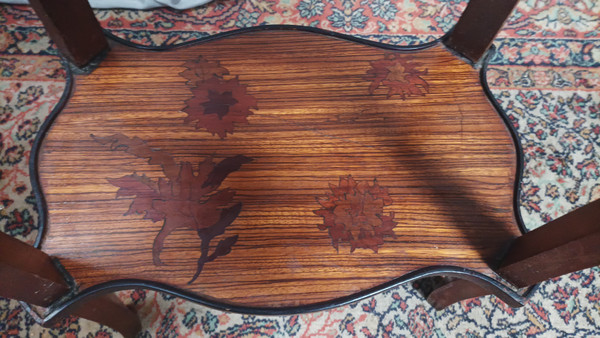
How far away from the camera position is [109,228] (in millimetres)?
579

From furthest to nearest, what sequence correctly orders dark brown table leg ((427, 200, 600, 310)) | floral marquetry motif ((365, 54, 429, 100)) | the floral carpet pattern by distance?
the floral carpet pattern, floral marquetry motif ((365, 54, 429, 100)), dark brown table leg ((427, 200, 600, 310))

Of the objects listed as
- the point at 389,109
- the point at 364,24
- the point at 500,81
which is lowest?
the point at 500,81

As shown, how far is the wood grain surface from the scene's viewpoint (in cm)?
56

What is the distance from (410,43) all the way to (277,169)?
2.44 feet

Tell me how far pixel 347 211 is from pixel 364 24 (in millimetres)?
798

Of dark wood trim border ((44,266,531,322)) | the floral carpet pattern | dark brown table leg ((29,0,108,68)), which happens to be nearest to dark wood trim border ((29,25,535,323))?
dark wood trim border ((44,266,531,322))

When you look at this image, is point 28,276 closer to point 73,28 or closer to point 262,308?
point 262,308

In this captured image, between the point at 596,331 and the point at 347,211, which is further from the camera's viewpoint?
the point at 596,331

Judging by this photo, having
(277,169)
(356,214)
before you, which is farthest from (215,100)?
(356,214)

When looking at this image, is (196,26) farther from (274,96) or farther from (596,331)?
(596,331)

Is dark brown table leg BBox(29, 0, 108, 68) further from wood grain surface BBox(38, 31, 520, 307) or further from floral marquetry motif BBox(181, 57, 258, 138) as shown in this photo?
floral marquetry motif BBox(181, 57, 258, 138)

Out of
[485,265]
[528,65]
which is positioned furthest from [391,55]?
[528,65]

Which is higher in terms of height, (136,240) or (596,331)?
(136,240)

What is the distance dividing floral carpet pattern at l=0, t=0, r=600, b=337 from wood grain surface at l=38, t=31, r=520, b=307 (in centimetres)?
39
